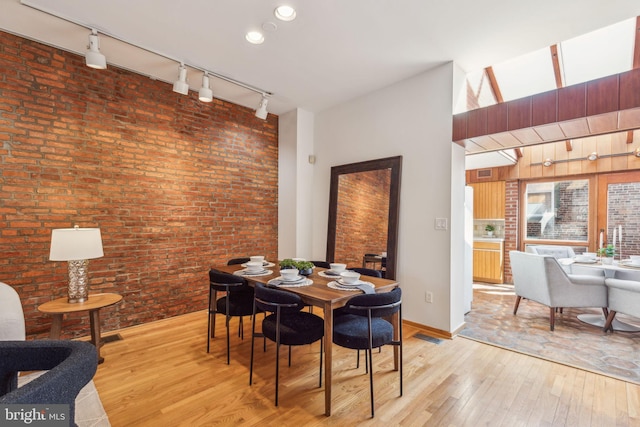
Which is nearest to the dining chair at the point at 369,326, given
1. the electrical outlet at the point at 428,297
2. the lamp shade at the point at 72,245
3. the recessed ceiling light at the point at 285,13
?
the electrical outlet at the point at 428,297

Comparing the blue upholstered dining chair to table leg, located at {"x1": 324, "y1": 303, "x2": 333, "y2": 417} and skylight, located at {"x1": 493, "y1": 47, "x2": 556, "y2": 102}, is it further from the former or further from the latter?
skylight, located at {"x1": 493, "y1": 47, "x2": 556, "y2": 102}

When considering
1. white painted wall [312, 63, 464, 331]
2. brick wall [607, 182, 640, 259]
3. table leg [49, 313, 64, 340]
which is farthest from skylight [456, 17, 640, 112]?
table leg [49, 313, 64, 340]

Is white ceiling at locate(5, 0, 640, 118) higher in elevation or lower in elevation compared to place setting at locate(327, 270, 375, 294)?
higher

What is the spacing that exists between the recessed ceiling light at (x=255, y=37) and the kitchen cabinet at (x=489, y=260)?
5439 millimetres

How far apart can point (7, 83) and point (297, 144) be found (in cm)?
317

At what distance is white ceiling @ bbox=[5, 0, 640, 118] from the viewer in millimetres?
2457

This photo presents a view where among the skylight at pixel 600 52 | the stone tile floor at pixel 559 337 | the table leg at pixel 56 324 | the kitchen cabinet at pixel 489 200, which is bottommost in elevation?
the stone tile floor at pixel 559 337

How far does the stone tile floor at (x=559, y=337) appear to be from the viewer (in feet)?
8.78

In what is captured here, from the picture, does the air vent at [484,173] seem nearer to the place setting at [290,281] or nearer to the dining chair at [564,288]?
the dining chair at [564,288]

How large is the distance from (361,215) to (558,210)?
401 cm

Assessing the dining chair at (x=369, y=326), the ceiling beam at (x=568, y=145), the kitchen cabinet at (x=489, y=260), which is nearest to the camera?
the dining chair at (x=369, y=326)

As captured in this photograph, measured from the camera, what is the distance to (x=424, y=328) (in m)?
3.46

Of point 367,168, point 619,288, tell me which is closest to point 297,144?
point 367,168
